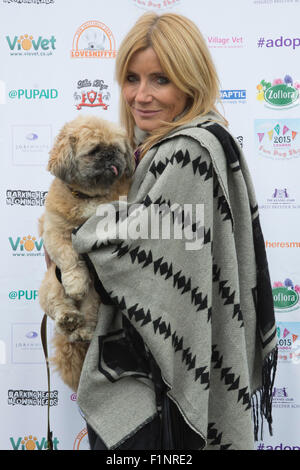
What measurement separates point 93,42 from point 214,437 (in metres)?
2.76

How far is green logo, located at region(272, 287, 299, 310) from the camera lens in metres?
3.25

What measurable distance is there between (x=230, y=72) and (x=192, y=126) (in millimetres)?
1754

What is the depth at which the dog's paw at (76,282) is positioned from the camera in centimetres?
177

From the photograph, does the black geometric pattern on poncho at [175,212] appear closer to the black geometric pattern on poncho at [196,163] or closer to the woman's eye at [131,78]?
the black geometric pattern on poncho at [196,163]

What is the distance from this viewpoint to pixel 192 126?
1672mm

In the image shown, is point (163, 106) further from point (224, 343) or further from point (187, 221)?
point (224, 343)

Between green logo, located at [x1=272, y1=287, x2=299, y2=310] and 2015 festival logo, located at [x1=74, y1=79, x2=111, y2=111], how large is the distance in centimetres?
194

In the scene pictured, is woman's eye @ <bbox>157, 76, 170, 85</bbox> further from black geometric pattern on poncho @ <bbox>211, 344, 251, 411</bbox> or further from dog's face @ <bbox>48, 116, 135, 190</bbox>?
black geometric pattern on poncho @ <bbox>211, 344, 251, 411</bbox>

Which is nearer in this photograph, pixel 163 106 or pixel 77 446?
pixel 163 106

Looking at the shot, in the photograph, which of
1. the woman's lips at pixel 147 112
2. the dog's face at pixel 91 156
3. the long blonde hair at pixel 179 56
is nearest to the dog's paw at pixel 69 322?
the dog's face at pixel 91 156

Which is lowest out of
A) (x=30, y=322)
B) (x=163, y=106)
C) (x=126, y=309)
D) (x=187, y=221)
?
(x=30, y=322)

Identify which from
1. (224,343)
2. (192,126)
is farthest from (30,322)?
(192,126)

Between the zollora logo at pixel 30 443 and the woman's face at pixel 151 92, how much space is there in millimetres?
A: 2695

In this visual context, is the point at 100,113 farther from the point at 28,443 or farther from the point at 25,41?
the point at 28,443
